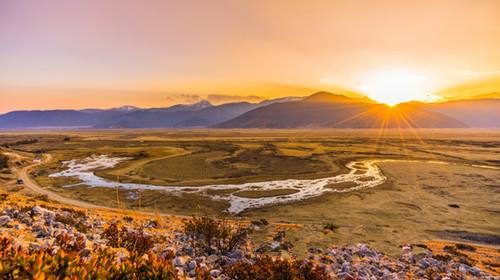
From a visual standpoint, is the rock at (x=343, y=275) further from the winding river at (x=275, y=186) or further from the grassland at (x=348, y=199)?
the winding river at (x=275, y=186)

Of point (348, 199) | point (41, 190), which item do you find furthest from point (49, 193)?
point (348, 199)

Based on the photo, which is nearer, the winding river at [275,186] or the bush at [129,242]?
the bush at [129,242]

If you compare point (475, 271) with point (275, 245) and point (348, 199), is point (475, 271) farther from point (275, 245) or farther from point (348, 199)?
point (348, 199)

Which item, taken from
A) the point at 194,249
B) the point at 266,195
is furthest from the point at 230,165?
the point at 194,249

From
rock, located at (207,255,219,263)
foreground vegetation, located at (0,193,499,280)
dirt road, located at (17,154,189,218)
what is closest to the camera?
foreground vegetation, located at (0,193,499,280)

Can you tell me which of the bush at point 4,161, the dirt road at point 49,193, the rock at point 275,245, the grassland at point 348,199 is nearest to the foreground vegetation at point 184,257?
the rock at point 275,245

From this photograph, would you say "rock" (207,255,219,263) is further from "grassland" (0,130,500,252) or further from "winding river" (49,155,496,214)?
"winding river" (49,155,496,214)

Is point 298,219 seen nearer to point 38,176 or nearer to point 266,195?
point 266,195

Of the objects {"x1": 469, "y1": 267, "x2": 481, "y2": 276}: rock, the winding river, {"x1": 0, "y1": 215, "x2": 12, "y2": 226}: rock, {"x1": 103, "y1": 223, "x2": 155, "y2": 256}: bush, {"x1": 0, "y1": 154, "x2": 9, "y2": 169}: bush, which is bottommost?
the winding river

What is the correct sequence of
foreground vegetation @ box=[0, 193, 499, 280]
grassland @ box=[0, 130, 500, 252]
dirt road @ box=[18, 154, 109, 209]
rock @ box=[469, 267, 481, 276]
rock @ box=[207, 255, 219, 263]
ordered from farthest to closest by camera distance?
dirt road @ box=[18, 154, 109, 209]
grassland @ box=[0, 130, 500, 252]
rock @ box=[469, 267, 481, 276]
rock @ box=[207, 255, 219, 263]
foreground vegetation @ box=[0, 193, 499, 280]

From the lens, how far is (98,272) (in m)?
4.19

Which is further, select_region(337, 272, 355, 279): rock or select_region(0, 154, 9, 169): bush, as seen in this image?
select_region(0, 154, 9, 169): bush

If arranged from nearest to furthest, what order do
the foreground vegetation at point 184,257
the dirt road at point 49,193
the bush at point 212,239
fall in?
1. the foreground vegetation at point 184,257
2. the bush at point 212,239
3. the dirt road at point 49,193

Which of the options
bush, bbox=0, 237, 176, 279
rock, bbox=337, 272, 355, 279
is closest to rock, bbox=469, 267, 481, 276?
rock, bbox=337, 272, 355, 279
